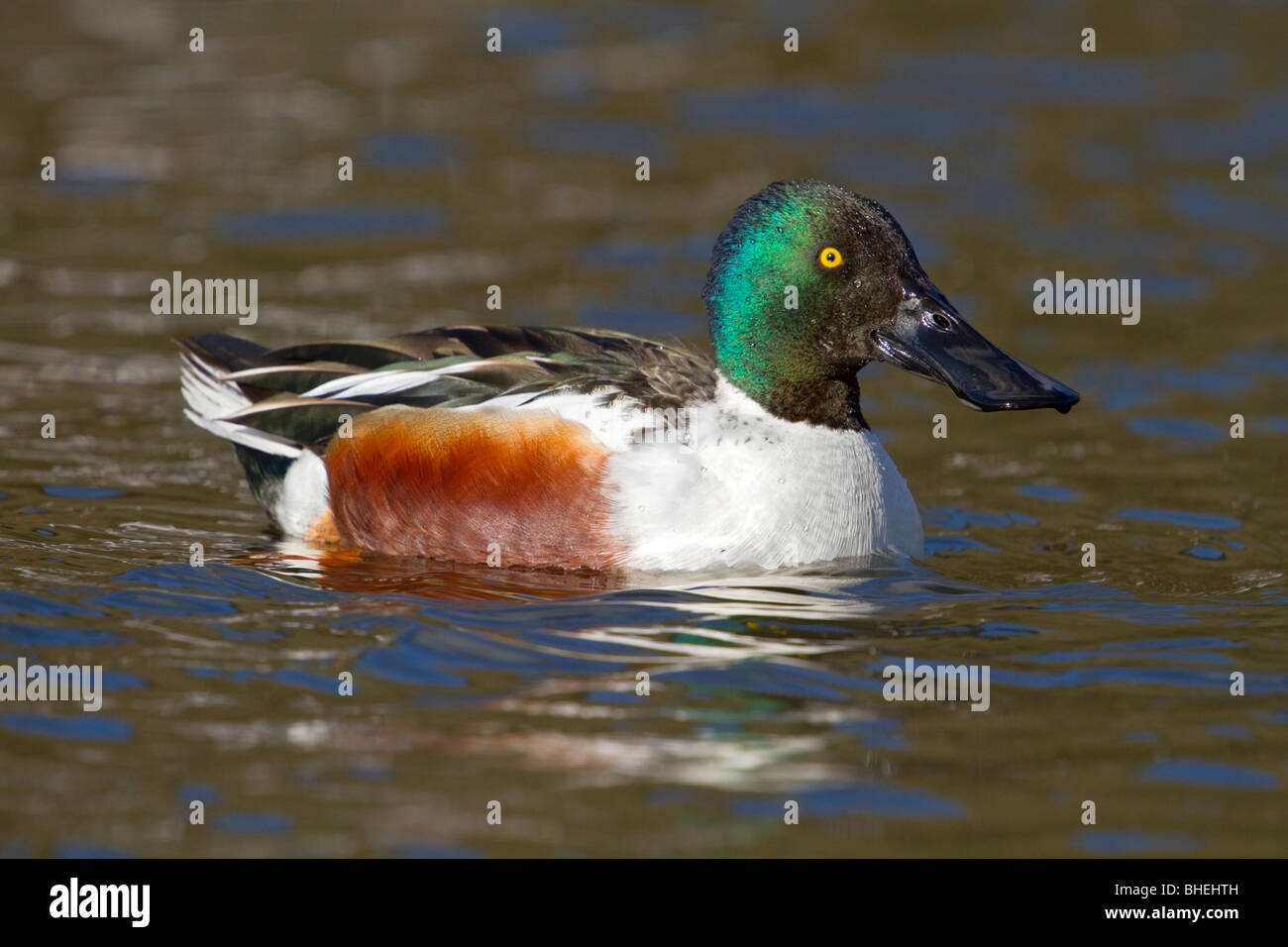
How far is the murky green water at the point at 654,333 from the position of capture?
18.9 ft

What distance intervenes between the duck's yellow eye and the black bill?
307 mm

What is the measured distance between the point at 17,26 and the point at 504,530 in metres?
10.4

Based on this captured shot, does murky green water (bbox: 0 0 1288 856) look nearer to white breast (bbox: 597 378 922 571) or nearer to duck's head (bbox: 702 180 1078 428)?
white breast (bbox: 597 378 922 571)

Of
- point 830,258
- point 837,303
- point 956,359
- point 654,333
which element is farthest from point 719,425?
point 654,333

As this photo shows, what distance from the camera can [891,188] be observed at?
1396 cm

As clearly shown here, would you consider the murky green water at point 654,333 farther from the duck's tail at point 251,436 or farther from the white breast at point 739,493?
the duck's tail at point 251,436

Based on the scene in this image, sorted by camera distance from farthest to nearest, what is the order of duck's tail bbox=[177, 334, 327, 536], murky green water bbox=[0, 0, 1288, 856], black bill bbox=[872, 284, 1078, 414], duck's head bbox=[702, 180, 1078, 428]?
duck's tail bbox=[177, 334, 327, 536]
duck's head bbox=[702, 180, 1078, 428]
black bill bbox=[872, 284, 1078, 414]
murky green water bbox=[0, 0, 1288, 856]

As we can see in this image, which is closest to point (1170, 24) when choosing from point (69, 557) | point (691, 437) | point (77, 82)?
point (77, 82)

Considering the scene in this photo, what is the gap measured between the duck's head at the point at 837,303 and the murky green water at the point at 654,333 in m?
0.85

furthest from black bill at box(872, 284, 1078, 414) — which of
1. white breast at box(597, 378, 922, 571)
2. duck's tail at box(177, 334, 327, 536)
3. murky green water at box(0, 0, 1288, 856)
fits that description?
duck's tail at box(177, 334, 327, 536)

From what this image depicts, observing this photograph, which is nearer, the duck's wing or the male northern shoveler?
the male northern shoveler

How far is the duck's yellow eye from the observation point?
7.57m
